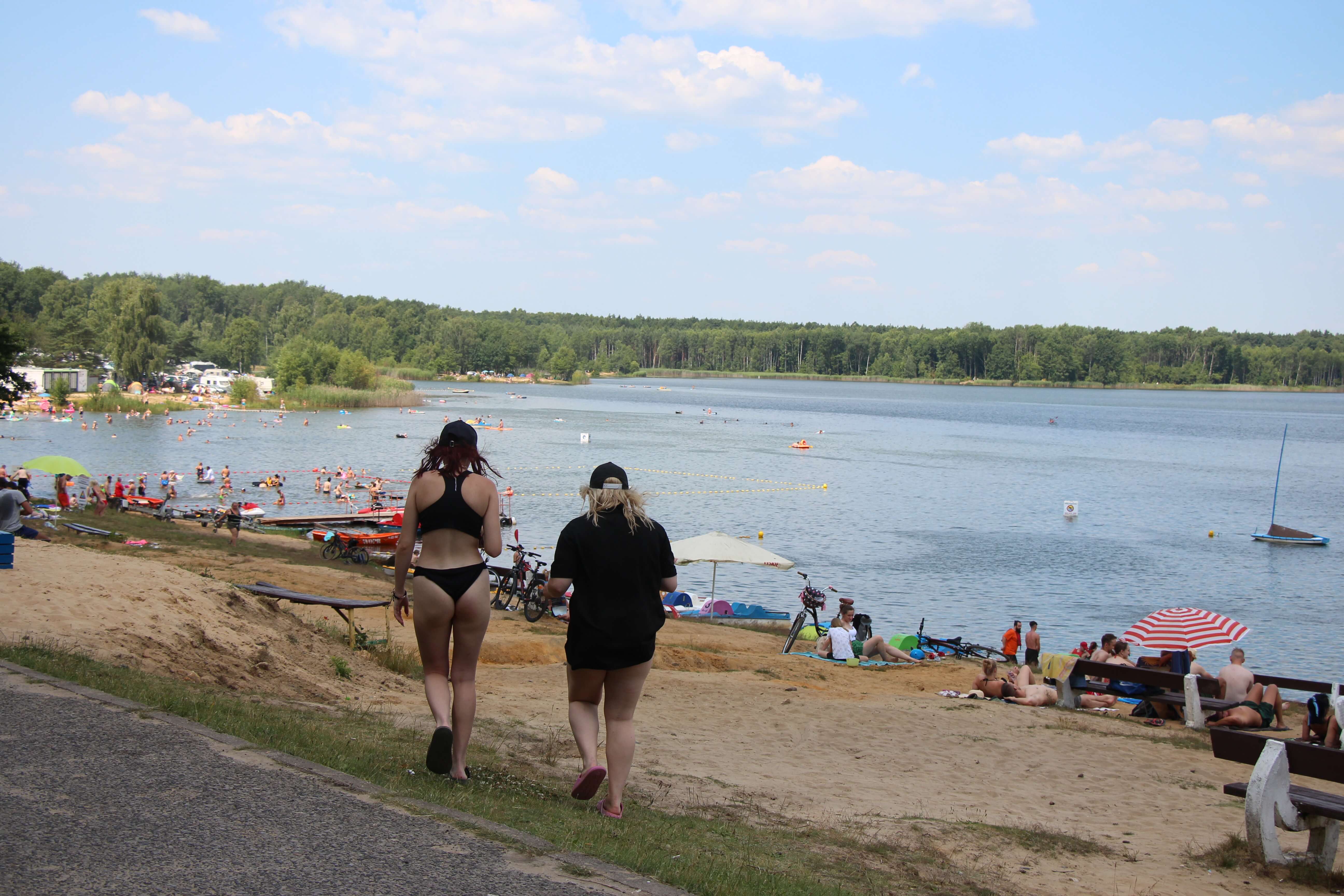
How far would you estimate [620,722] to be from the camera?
17.4 ft

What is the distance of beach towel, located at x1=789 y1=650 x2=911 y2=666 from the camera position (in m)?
15.5

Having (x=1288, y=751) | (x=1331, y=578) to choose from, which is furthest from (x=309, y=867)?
(x=1331, y=578)

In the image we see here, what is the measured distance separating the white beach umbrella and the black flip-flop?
1377 centimetres

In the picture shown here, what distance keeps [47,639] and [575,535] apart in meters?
5.08

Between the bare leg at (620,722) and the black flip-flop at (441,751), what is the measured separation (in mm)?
860

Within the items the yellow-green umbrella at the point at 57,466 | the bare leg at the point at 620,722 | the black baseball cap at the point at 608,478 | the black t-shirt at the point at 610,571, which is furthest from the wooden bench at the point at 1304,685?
the yellow-green umbrella at the point at 57,466

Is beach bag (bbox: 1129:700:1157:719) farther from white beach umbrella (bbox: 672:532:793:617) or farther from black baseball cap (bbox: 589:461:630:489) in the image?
black baseball cap (bbox: 589:461:630:489)

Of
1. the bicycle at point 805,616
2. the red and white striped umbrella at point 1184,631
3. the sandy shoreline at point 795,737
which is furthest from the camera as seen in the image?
the bicycle at point 805,616

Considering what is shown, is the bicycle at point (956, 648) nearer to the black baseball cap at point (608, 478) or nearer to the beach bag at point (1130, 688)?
the beach bag at point (1130, 688)

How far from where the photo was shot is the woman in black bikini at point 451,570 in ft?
17.2

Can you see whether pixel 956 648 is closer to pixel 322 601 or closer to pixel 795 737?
pixel 795 737

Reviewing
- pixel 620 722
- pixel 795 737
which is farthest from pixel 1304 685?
pixel 620 722

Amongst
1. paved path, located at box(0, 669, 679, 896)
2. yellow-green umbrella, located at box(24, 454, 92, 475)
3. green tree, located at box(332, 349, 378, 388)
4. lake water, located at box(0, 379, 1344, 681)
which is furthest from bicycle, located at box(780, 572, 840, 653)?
green tree, located at box(332, 349, 378, 388)

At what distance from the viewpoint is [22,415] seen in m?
74.1
